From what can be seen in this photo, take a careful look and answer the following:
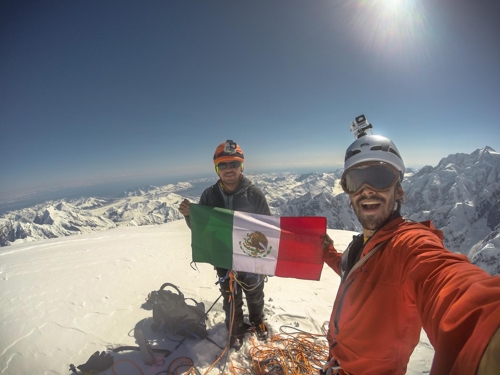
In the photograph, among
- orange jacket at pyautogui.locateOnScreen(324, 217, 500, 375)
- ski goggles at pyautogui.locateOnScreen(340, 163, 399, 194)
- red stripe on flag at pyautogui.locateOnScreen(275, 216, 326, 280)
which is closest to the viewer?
orange jacket at pyautogui.locateOnScreen(324, 217, 500, 375)

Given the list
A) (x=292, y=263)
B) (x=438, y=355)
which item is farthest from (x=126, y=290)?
(x=438, y=355)

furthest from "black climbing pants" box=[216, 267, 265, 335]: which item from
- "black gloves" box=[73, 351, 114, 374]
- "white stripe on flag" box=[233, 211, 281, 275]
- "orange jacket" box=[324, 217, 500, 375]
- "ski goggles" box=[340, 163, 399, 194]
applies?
"ski goggles" box=[340, 163, 399, 194]

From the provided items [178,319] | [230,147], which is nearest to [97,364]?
[178,319]

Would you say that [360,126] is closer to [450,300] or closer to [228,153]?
[228,153]

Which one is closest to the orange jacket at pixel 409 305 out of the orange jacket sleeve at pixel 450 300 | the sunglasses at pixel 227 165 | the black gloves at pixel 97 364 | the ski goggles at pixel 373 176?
the orange jacket sleeve at pixel 450 300

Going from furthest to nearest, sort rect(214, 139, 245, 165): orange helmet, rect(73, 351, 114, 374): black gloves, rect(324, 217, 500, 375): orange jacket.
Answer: rect(214, 139, 245, 165): orange helmet < rect(73, 351, 114, 374): black gloves < rect(324, 217, 500, 375): orange jacket

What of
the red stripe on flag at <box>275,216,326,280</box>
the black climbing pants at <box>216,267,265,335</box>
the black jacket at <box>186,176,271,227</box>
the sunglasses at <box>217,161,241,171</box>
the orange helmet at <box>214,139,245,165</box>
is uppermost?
the orange helmet at <box>214,139,245,165</box>

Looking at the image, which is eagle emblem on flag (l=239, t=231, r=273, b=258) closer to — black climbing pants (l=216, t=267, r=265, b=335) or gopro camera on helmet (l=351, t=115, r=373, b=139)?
black climbing pants (l=216, t=267, r=265, b=335)

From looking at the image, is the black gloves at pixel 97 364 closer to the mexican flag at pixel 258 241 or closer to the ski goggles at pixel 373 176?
the mexican flag at pixel 258 241
